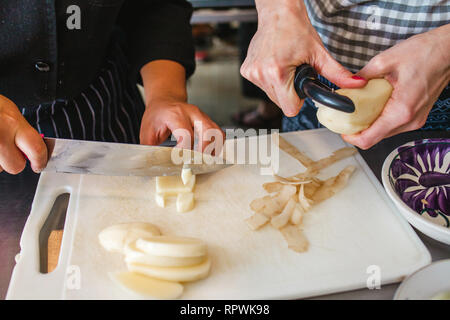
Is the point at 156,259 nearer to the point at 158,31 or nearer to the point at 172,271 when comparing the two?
the point at 172,271

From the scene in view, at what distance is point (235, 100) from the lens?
9.27 ft

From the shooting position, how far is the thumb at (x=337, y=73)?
2.53ft

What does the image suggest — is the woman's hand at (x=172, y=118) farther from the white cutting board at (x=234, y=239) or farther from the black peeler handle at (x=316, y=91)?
the black peeler handle at (x=316, y=91)

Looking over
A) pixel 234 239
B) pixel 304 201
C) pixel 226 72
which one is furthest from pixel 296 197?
pixel 226 72

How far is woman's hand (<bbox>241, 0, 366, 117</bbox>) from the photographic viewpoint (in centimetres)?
80

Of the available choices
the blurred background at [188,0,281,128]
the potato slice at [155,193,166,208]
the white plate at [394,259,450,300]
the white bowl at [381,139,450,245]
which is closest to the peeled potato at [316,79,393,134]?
the white bowl at [381,139,450,245]

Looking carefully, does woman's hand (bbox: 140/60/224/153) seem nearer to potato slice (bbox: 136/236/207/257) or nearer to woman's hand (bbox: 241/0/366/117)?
woman's hand (bbox: 241/0/366/117)

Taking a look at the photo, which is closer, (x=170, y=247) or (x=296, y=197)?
(x=170, y=247)

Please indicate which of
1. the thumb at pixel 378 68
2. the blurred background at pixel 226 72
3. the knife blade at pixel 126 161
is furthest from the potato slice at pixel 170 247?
the blurred background at pixel 226 72

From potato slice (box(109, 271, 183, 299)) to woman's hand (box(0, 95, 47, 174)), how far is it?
0.32 metres

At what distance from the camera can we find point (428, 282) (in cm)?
66

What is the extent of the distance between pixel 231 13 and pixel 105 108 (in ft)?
3.82

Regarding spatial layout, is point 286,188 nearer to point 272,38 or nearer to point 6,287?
point 272,38

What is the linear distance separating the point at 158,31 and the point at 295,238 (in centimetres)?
77
